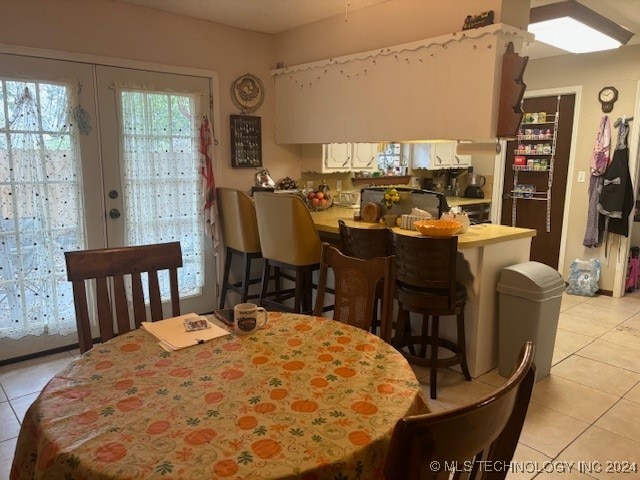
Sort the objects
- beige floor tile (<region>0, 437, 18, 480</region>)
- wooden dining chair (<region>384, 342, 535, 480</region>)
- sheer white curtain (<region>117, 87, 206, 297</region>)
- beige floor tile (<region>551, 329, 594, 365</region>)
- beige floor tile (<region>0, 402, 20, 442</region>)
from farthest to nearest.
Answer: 1. sheer white curtain (<region>117, 87, 206, 297</region>)
2. beige floor tile (<region>551, 329, 594, 365</region>)
3. beige floor tile (<region>0, 402, 20, 442</region>)
4. beige floor tile (<region>0, 437, 18, 480</region>)
5. wooden dining chair (<region>384, 342, 535, 480</region>)

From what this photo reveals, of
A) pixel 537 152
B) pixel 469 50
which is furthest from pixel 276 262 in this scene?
pixel 537 152

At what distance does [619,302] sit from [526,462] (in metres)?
3.26

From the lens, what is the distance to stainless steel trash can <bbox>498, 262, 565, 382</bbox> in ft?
9.27

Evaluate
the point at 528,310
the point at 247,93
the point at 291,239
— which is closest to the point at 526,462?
the point at 528,310

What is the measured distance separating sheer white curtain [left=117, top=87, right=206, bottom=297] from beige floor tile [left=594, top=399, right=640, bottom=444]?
309cm

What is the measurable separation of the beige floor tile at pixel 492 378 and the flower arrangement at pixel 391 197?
1.30 m

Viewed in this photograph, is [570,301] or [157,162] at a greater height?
[157,162]

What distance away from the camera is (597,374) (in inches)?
123

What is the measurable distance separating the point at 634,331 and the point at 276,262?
3.03 m

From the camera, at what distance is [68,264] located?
1844mm

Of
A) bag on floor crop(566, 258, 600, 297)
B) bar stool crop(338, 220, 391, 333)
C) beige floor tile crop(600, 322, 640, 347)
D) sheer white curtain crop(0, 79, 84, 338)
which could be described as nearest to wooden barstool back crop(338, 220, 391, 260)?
bar stool crop(338, 220, 391, 333)

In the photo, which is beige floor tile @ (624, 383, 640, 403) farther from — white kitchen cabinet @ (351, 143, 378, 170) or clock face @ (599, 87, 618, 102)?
clock face @ (599, 87, 618, 102)

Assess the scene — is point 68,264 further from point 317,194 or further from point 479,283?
point 317,194

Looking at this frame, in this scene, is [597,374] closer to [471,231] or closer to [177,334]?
[471,231]
